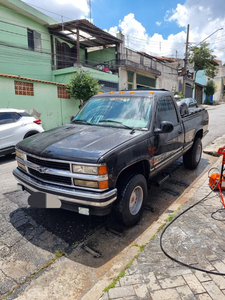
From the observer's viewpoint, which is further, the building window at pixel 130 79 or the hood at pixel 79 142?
the building window at pixel 130 79

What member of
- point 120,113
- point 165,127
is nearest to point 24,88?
point 120,113

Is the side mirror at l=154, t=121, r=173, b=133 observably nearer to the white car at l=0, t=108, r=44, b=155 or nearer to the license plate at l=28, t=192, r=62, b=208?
the license plate at l=28, t=192, r=62, b=208

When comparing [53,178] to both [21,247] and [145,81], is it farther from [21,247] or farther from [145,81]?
[145,81]

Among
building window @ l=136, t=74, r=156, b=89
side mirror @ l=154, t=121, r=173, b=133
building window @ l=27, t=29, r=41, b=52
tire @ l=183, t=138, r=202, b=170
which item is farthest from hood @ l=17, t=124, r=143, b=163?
building window @ l=136, t=74, r=156, b=89

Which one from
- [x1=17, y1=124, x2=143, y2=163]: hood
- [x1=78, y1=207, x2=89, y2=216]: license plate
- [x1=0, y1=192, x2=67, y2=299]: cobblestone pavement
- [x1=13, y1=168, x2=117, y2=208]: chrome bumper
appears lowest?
[x1=0, y1=192, x2=67, y2=299]: cobblestone pavement

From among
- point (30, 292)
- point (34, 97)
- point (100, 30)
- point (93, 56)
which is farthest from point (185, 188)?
point (93, 56)

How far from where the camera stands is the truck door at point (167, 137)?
361cm

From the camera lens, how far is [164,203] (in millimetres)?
4078

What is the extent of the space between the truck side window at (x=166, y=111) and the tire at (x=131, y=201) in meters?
1.12

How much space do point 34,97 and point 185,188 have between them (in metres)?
10.4

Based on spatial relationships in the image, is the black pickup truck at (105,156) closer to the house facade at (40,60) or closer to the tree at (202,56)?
the house facade at (40,60)

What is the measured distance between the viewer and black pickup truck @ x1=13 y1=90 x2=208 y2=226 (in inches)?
101

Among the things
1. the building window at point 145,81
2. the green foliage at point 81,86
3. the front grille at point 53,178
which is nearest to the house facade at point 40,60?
the green foliage at point 81,86

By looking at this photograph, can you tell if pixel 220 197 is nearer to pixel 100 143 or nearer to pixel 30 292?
pixel 100 143
